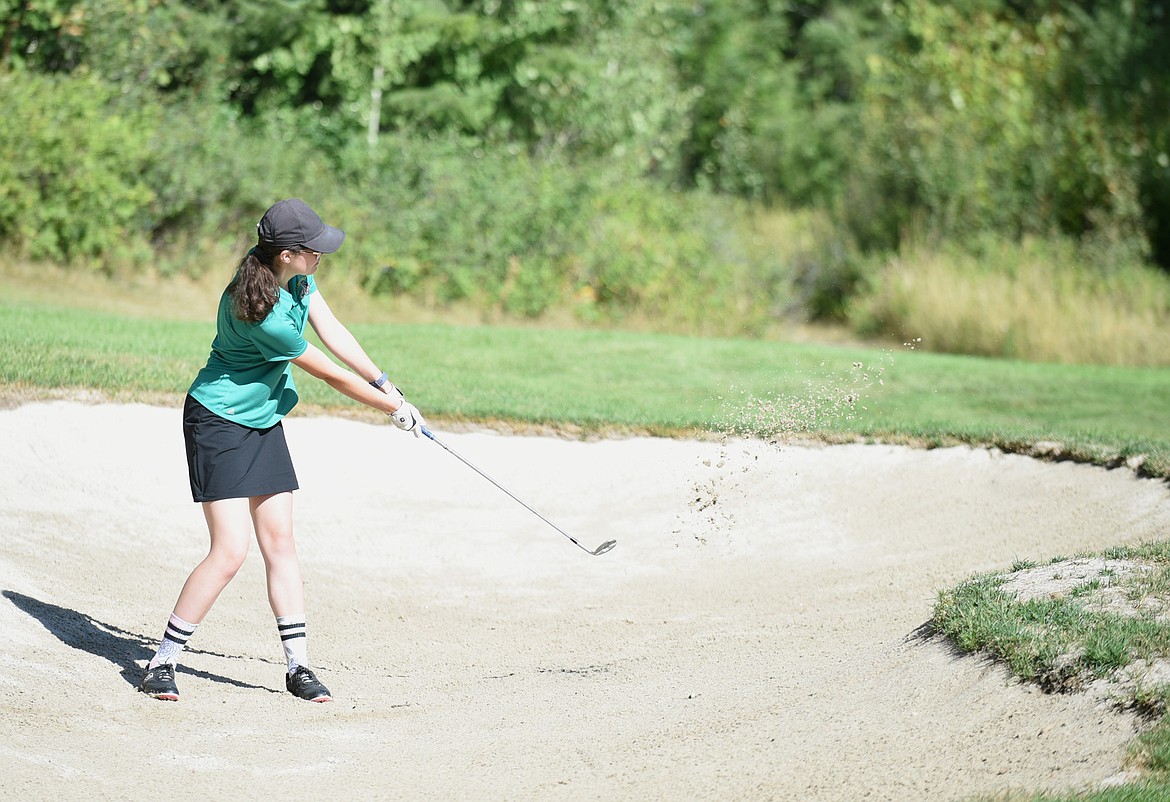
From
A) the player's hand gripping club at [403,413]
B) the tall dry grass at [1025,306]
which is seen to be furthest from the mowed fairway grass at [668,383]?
the player's hand gripping club at [403,413]

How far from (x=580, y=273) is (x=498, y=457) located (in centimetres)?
1007

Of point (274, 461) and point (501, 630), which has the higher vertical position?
point (274, 461)

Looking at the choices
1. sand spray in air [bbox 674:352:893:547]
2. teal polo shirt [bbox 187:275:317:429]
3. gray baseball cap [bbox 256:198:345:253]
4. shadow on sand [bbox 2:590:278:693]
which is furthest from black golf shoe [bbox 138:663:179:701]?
sand spray in air [bbox 674:352:893:547]

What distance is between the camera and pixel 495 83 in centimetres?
2159

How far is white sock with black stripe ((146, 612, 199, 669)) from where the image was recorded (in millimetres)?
5633

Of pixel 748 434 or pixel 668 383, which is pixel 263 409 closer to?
pixel 748 434

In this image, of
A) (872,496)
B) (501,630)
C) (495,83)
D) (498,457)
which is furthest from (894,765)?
(495,83)

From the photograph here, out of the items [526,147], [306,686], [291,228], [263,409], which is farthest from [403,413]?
[526,147]

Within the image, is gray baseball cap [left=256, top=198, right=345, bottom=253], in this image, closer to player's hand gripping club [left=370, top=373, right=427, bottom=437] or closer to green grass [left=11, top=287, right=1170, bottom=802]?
player's hand gripping club [left=370, top=373, right=427, bottom=437]

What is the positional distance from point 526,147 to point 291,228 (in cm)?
1769

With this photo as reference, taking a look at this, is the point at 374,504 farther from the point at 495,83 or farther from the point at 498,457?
the point at 495,83

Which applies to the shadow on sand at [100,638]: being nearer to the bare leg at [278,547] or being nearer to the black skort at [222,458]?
the bare leg at [278,547]

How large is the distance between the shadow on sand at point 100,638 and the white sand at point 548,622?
0.02 m

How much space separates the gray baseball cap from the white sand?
1985 mm
